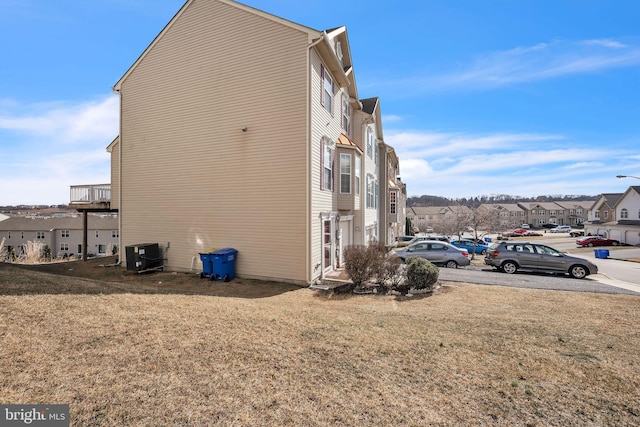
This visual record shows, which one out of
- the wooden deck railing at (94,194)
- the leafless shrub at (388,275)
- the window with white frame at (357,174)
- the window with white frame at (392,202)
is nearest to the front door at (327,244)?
the leafless shrub at (388,275)

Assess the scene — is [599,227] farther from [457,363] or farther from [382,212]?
[457,363]

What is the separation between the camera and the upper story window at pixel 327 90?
495 inches

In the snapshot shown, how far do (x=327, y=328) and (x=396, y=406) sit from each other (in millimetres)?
2509

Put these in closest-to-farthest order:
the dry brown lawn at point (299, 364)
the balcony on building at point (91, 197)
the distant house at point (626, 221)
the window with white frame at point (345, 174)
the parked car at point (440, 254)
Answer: the dry brown lawn at point (299, 364), the window with white frame at point (345, 174), the balcony on building at point (91, 197), the parked car at point (440, 254), the distant house at point (626, 221)

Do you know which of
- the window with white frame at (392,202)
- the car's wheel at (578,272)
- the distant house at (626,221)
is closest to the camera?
the car's wheel at (578,272)

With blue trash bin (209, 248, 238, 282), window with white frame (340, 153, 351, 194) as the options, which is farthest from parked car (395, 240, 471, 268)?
blue trash bin (209, 248, 238, 282)

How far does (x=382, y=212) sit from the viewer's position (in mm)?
25266

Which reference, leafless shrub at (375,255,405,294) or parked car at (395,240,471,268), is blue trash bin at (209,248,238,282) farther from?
parked car at (395,240,471,268)

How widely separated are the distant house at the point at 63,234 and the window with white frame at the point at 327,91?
48415 mm

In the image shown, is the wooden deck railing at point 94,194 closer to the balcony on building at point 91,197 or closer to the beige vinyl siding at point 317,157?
the balcony on building at point 91,197

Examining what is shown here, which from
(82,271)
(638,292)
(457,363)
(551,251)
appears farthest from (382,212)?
(457,363)

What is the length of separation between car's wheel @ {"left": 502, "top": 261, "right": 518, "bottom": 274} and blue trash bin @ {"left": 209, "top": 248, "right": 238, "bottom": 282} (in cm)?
1355

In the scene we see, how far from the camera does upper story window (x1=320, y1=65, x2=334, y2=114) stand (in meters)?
12.6

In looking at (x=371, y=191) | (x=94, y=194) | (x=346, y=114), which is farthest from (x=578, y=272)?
(x=94, y=194)
